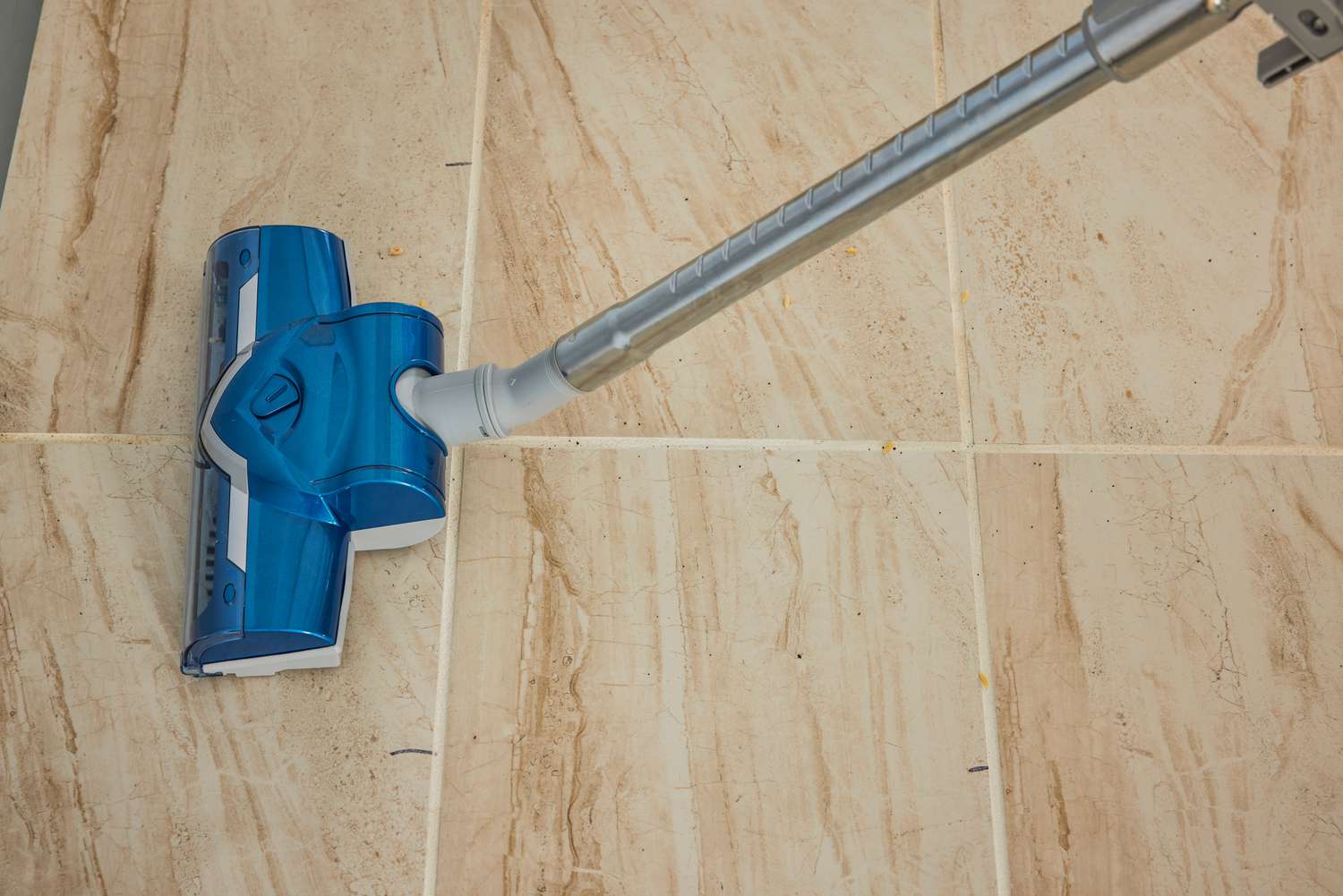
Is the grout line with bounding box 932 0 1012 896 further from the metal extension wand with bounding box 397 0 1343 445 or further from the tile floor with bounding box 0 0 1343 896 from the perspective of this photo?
the metal extension wand with bounding box 397 0 1343 445

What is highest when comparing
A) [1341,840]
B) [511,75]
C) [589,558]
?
[511,75]

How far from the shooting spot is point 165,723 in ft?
2.48

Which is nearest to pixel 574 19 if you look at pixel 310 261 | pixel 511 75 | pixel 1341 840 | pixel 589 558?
pixel 511 75

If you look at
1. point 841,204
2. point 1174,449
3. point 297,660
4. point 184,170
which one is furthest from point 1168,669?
point 184,170

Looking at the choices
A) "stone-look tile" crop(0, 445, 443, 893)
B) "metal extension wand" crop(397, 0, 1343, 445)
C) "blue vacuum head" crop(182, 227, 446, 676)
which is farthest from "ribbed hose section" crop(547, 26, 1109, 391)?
"stone-look tile" crop(0, 445, 443, 893)

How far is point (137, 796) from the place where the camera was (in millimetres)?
741

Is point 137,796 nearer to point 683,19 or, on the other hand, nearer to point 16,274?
point 16,274

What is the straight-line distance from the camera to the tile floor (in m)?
0.75

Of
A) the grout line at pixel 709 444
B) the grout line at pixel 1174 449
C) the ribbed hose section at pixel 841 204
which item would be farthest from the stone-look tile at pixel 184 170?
the grout line at pixel 1174 449

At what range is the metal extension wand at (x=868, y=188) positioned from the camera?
391 millimetres

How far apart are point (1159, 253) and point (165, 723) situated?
2.67 feet

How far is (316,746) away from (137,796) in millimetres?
118

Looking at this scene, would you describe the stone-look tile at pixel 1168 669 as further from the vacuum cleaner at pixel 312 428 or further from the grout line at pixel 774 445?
the vacuum cleaner at pixel 312 428

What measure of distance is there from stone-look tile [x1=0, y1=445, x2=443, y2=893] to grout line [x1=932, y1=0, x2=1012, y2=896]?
1.24ft
